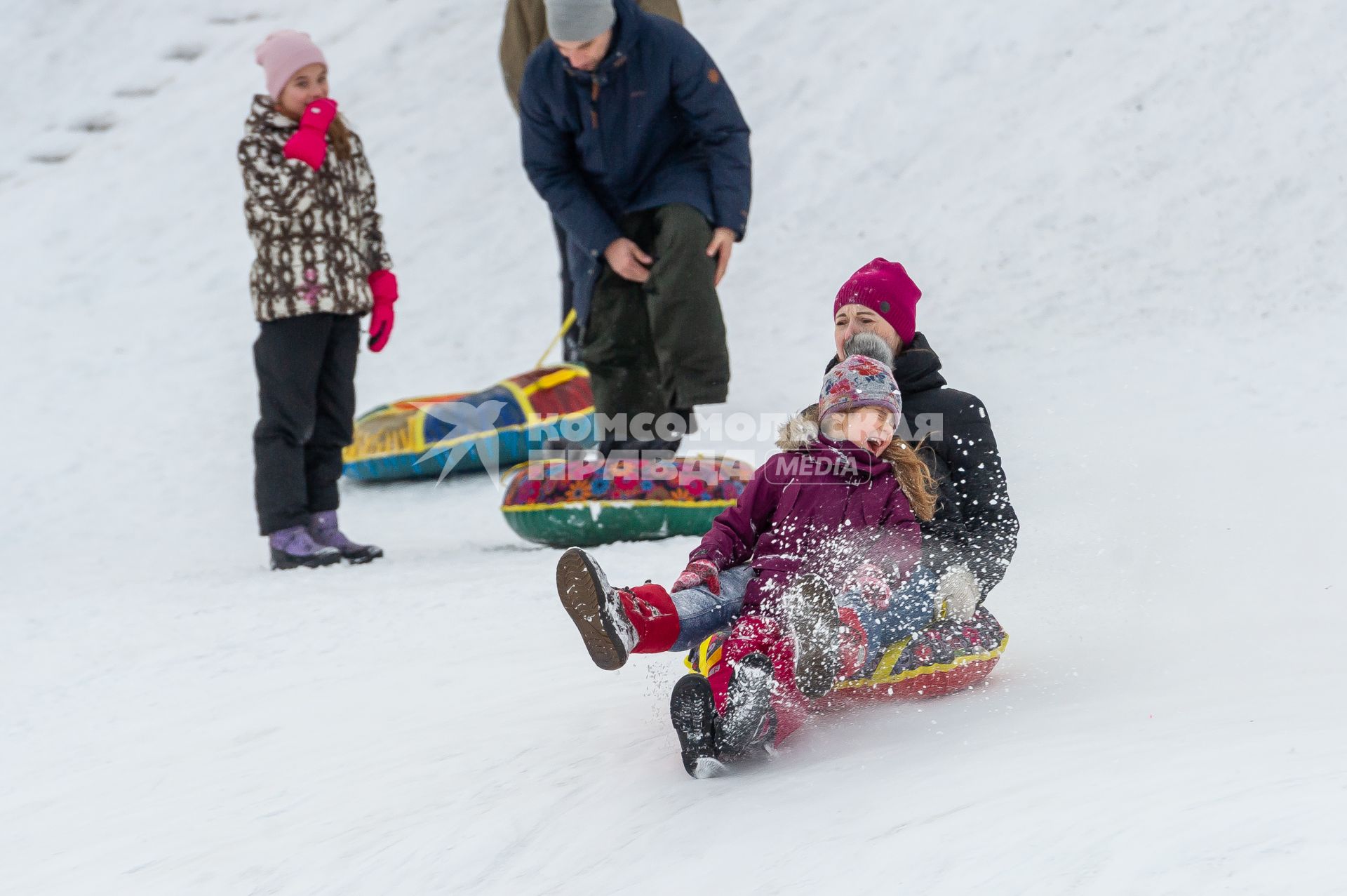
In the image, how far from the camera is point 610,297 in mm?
4465

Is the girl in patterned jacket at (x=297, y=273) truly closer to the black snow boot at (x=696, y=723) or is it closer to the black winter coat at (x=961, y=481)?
the black winter coat at (x=961, y=481)

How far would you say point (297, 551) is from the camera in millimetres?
4430

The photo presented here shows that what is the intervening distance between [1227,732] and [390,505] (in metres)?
4.25

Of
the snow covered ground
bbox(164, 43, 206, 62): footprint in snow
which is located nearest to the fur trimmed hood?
the snow covered ground

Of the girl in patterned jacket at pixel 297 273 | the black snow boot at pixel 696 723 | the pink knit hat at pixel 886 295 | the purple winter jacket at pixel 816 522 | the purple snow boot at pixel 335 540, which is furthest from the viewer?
the purple snow boot at pixel 335 540

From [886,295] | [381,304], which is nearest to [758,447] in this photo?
[381,304]

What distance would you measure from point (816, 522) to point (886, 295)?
0.50 metres

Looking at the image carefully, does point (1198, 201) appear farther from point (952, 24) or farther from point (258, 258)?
point (258, 258)

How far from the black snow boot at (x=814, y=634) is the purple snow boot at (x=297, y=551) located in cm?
256

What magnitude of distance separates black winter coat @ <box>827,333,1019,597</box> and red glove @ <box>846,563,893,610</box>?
11cm

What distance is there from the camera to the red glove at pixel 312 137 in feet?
14.2

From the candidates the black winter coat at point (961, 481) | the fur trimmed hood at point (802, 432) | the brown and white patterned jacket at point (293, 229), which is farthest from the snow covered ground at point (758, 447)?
the brown and white patterned jacket at point (293, 229)

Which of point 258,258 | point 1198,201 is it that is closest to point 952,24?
point 1198,201

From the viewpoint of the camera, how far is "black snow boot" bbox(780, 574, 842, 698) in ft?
7.05
